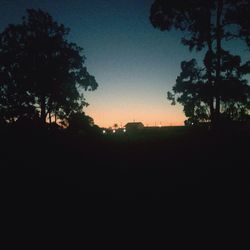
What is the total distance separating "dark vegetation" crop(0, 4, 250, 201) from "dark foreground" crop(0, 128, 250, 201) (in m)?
0.03

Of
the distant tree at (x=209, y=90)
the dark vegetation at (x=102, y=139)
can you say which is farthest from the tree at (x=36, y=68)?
the distant tree at (x=209, y=90)

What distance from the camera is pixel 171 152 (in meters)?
12.2

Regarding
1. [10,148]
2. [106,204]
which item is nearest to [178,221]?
[106,204]

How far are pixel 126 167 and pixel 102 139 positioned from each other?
6924 mm

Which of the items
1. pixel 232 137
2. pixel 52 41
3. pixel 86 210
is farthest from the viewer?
pixel 52 41

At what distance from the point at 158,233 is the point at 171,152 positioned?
699 cm

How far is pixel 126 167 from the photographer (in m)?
10.1

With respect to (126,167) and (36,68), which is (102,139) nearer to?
(126,167)

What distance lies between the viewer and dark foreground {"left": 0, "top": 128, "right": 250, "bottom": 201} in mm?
7660

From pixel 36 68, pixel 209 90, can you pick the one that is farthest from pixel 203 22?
pixel 36 68

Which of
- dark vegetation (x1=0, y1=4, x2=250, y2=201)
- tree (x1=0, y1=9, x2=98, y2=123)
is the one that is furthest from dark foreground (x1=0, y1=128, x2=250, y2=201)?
tree (x1=0, y1=9, x2=98, y2=123)

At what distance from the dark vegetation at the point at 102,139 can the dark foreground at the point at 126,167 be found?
3 cm

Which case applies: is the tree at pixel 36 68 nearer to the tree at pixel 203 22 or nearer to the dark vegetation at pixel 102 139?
the dark vegetation at pixel 102 139

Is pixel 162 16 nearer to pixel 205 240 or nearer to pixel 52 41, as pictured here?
pixel 52 41
